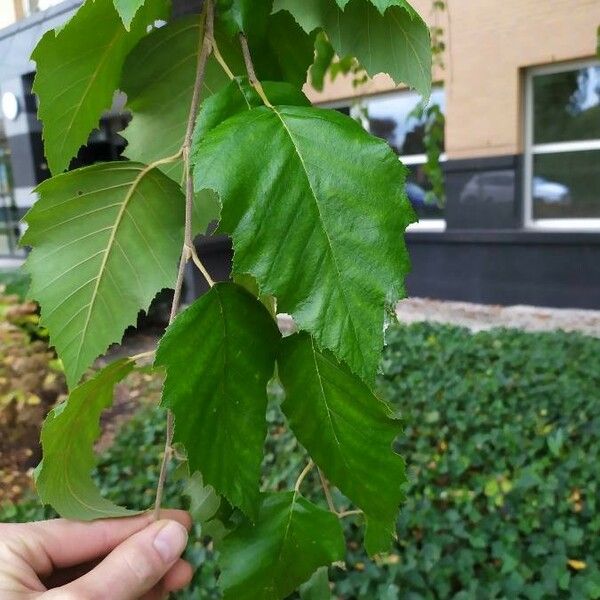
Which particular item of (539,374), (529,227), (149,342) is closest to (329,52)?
(539,374)

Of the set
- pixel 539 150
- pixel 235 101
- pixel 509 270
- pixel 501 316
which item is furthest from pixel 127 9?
pixel 539 150

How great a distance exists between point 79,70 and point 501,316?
20.7 feet

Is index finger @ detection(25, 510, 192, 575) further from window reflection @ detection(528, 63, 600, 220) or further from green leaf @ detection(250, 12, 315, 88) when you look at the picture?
window reflection @ detection(528, 63, 600, 220)

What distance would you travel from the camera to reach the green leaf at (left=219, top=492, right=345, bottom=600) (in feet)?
2.24

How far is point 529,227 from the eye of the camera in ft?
22.4

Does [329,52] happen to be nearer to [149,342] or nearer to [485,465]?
[485,465]

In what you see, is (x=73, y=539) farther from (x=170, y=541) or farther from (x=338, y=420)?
(x=338, y=420)

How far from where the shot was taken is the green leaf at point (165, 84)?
0.70 m

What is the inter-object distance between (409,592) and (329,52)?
1.74 metres

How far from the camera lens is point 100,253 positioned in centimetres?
70

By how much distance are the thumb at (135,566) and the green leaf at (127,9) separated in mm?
602

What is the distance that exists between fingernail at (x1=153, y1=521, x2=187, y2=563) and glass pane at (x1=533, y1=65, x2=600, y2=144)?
666cm

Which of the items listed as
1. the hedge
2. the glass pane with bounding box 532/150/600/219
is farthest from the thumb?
the glass pane with bounding box 532/150/600/219

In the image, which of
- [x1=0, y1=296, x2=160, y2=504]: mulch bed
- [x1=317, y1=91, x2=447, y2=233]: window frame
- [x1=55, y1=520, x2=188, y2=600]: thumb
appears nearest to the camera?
[x1=55, y1=520, x2=188, y2=600]: thumb
